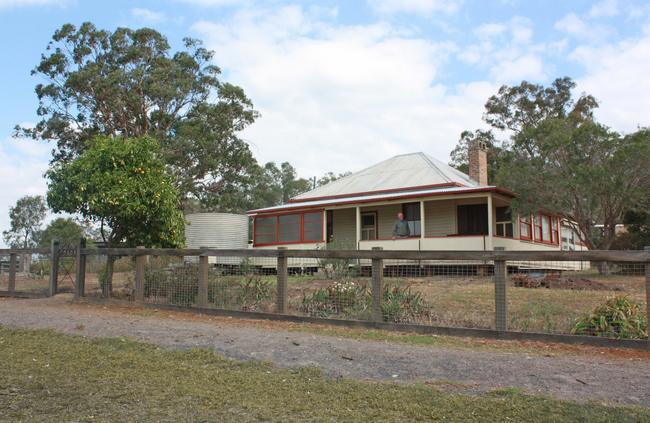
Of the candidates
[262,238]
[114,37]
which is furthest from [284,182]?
[262,238]

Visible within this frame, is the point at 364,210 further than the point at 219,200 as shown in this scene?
No

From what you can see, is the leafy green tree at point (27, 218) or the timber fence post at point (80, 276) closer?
the timber fence post at point (80, 276)

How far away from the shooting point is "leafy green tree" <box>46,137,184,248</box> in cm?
1348

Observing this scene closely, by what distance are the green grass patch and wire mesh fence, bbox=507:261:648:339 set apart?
135 inches

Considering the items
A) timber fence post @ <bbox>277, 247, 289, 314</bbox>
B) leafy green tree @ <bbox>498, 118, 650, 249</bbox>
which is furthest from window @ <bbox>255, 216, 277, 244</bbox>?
timber fence post @ <bbox>277, 247, 289, 314</bbox>

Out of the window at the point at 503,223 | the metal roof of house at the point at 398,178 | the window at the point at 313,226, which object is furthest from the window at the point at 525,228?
the window at the point at 313,226

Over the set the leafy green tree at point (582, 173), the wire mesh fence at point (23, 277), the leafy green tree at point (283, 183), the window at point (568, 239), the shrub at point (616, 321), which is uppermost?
the leafy green tree at point (283, 183)

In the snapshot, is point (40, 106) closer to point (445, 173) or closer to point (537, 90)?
point (445, 173)

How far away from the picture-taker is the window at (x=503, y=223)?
76.8 ft

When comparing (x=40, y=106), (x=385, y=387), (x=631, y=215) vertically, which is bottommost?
(x=385, y=387)

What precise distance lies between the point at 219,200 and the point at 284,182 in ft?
109

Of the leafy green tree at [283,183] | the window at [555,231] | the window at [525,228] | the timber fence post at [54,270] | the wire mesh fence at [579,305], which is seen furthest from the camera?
the leafy green tree at [283,183]

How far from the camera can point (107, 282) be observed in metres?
13.4

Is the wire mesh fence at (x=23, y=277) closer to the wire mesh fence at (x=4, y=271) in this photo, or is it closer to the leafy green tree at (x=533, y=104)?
the wire mesh fence at (x=4, y=271)
